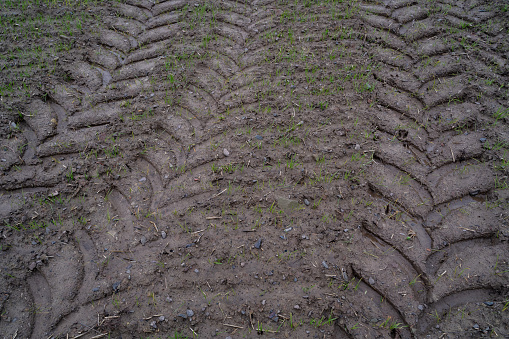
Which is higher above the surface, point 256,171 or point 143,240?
point 256,171

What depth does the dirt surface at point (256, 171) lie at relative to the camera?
2223 millimetres

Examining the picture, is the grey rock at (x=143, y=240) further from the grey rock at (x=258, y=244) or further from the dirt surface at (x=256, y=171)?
the grey rock at (x=258, y=244)

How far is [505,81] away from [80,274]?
4470 mm

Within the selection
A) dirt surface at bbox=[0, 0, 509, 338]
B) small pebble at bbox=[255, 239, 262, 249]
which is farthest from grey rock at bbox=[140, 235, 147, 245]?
small pebble at bbox=[255, 239, 262, 249]

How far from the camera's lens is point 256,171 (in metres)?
2.91

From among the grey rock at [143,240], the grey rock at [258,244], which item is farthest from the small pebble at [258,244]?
the grey rock at [143,240]

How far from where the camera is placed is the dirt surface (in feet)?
7.29

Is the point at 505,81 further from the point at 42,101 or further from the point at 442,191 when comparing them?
the point at 42,101

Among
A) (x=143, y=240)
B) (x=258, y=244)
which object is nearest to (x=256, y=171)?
(x=258, y=244)

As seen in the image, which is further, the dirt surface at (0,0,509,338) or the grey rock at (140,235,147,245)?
the grey rock at (140,235,147,245)

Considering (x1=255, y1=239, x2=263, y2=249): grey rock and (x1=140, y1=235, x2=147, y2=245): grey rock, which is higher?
(x1=255, y1=239, x2=263, y2=249): grey rock

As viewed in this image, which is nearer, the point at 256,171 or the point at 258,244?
the point at 258,244

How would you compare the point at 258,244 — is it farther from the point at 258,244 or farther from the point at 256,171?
the point at 256,171

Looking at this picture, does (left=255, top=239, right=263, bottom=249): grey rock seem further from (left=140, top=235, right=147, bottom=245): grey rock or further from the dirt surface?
(left=140, top=235, right=147, bottom=245): grey rock
